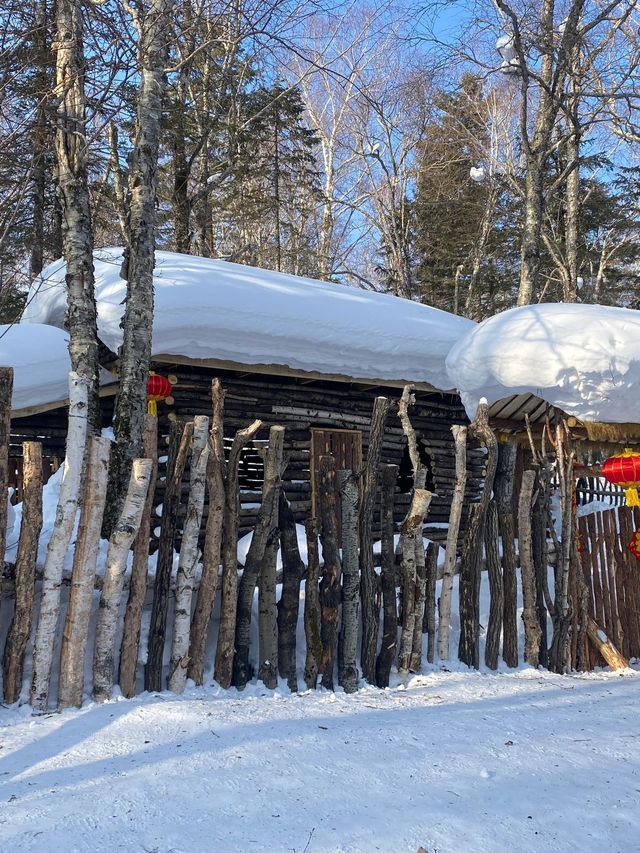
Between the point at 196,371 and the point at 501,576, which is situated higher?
the point at 196,371

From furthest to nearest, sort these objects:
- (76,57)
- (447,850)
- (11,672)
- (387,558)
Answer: (76,57) < (387,558) < (11,672) < (447,850)

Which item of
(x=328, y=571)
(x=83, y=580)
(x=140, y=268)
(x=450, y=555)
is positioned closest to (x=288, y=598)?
(x=328, y=571)

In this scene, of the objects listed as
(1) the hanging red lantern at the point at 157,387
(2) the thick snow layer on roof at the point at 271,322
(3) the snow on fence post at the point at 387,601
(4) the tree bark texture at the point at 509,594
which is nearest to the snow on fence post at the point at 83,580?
(3) the snow on fence post at the point at 387,601

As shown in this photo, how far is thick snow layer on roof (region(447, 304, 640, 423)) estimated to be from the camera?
23.7 ft

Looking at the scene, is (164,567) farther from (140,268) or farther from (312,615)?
(140,268)

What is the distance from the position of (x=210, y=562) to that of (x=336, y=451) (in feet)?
8.90

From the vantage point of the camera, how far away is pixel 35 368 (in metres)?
8.48

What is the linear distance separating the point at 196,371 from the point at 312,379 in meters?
1.53

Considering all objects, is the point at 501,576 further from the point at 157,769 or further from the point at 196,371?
the point at 196,371

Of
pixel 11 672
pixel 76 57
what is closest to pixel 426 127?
pixel 76 57

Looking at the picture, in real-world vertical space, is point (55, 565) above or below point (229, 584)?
above

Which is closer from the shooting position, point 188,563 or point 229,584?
point 188,563

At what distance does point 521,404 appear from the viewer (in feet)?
29.2

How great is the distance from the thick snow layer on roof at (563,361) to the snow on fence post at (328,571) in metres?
3.25
